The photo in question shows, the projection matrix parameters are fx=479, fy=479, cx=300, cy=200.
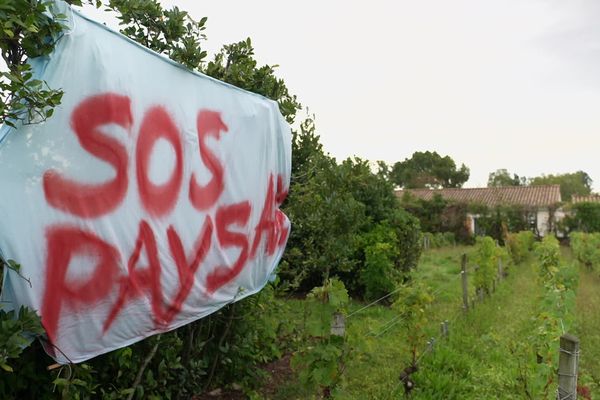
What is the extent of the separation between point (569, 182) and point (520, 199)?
41.8m

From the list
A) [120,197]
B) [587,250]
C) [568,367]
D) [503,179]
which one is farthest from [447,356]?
[503,179]

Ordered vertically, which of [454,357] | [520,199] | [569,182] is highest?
[569,182]

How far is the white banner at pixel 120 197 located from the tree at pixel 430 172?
142ft

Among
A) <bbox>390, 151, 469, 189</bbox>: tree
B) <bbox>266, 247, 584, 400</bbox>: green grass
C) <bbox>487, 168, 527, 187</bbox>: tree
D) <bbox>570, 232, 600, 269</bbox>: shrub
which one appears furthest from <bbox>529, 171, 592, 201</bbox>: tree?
<bbox>266, 247, 584, 400</bbox>: green grass

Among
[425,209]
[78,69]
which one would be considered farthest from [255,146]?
[425,209]

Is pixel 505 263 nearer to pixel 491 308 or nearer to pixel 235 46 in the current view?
pixel 491 308

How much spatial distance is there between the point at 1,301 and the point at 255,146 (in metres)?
2.12

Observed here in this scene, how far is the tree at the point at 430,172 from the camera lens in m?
46.7

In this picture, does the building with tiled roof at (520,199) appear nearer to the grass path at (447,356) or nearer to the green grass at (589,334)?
the green grass at (589,334)

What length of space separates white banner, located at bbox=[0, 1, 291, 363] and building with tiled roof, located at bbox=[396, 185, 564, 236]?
2352 centimetres

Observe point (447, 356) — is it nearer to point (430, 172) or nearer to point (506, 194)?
point (506, 194)

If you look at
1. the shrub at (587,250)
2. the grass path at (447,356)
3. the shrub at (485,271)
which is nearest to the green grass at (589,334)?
the grass path at (447,356)

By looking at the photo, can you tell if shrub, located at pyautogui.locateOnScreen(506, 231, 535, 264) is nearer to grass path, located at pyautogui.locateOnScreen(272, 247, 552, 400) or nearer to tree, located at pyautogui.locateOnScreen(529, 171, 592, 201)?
grass path, located at pyautogui.locateOnScreen(272, 247, 552, 400)

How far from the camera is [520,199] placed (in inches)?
1271
